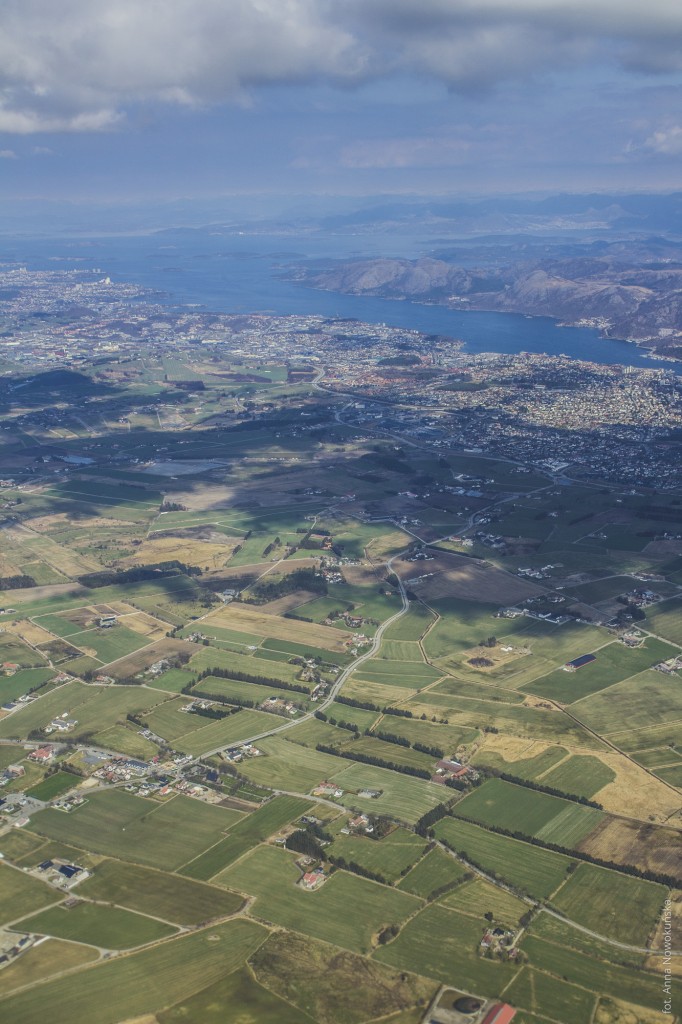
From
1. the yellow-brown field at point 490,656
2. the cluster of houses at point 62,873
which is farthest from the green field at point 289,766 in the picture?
the yellow-brown field at point 490,656

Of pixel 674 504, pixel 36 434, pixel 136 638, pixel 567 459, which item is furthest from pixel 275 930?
pixel 36 434

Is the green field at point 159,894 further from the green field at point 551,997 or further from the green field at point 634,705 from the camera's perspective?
the green field at point 634,705

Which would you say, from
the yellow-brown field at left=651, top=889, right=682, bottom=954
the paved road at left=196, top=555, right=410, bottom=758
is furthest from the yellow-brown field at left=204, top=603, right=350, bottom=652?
the yellow-brown field at left=651, top=889, right=682, bottom=954

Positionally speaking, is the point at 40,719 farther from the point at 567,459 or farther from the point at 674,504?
the point at 567,459

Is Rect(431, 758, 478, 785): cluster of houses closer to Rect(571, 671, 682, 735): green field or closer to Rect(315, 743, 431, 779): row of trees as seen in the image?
Rect(315, 743, 431, 779): row of trees

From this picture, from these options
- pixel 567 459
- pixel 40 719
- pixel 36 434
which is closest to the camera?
pixel 40 719

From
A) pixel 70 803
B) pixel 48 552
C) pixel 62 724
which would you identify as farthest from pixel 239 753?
pixel 48 552
